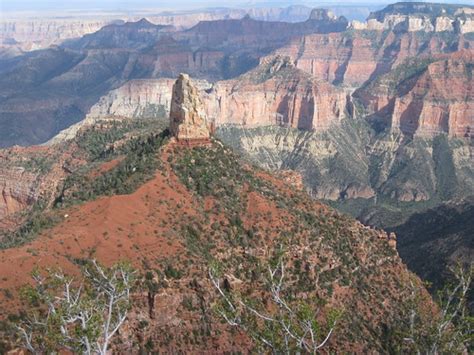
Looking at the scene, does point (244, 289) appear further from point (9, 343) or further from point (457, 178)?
point (457, 178)

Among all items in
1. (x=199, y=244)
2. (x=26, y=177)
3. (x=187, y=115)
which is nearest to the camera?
(x=199, y=244)

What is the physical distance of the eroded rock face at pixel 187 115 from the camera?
6681 centimetres

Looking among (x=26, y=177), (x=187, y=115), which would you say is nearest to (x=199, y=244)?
(x=187, y=115)

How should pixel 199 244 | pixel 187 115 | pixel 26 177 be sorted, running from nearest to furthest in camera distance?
pixel 199 244 < pixel 187 115 < pixel 26 177

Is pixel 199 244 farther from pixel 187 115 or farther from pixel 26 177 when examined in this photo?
pixel 26 177

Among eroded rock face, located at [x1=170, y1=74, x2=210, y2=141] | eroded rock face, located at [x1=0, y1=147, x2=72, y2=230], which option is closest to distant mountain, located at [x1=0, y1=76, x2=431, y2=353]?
eroded rock face, located at [x1=170, y1=74, x2=210, y2=141]

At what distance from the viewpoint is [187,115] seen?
2611 inches

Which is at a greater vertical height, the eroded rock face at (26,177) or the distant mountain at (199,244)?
the distant mountain at (199,244)

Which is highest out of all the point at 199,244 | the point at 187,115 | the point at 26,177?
the point at 187,115

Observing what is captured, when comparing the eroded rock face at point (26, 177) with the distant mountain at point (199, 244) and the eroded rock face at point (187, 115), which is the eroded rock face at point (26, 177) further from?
the eroded rock face at point (187, 115)

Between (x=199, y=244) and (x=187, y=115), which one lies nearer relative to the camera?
(x=199, y=244)

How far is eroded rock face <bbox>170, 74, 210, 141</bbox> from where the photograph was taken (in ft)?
219

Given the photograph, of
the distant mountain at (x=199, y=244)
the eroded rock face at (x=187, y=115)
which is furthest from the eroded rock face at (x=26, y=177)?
the eroded rock face at (x=187, y=115)

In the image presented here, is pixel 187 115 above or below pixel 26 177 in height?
above
